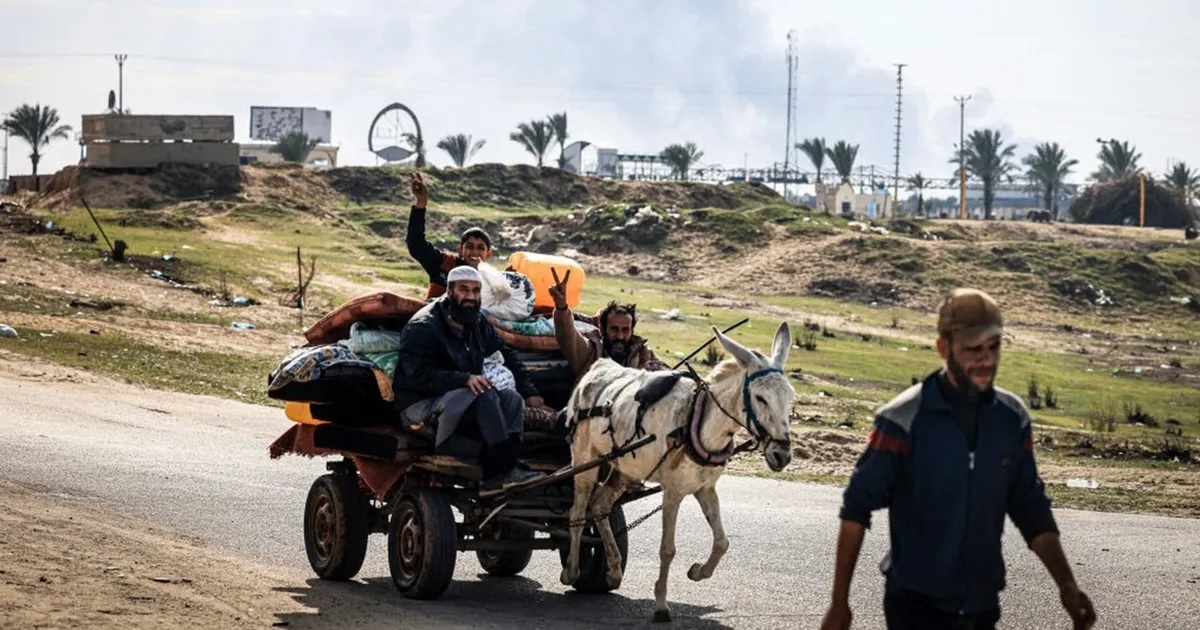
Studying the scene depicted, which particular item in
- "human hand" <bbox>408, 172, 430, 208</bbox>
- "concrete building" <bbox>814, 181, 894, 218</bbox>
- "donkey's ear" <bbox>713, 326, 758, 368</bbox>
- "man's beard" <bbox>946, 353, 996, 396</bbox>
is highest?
"concrete building" <bbox>814, 181, 894, 218</bbox>

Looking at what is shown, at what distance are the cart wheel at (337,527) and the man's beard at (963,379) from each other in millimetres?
7428

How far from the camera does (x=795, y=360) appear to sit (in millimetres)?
41344

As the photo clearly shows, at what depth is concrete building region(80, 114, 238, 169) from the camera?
73312 mm

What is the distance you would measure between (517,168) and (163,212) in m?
31.2

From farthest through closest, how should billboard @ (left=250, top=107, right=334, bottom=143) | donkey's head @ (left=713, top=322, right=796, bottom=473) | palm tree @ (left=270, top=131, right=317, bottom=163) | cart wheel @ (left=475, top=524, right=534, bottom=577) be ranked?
1. billboard @ (left=250, top=107, right=334, bottom=143)
2. palm tree @ (left=270, top=131, right=317, bottom=163)
3. cart wheel @ (left=475, top=524, right=534, bottom=577)
4. donkey's head @ (left=713, top=322, right=796, bottom=473)

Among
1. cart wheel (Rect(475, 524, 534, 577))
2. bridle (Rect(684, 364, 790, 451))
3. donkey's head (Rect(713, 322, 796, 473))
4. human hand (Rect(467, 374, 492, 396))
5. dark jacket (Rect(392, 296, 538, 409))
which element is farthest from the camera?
cart wheel (Rect(475, 524, 534, 577))

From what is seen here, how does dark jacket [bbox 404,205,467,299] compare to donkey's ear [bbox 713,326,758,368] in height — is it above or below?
above

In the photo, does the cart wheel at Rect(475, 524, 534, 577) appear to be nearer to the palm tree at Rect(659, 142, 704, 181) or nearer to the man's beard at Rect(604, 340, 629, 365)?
the man's beard at Rect(604, 340, 629, 365)

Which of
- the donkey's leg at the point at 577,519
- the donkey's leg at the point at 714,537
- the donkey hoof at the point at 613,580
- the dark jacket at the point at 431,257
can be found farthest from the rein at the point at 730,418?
the dark jacket at the point at 431,257

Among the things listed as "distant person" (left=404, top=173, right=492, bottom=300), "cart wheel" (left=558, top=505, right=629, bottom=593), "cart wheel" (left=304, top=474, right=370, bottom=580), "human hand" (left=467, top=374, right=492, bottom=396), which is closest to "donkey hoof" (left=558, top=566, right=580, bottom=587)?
"cart wheel" (left=558, top=505, right=629, bottom=593)

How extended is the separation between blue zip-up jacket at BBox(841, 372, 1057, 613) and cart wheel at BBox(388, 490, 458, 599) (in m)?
5.89

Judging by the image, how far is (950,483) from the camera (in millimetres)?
6781

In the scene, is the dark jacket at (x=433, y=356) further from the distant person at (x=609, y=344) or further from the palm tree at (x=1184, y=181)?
the palm tree at (x=1184, y=181)

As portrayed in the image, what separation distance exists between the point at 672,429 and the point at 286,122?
5575 inches
